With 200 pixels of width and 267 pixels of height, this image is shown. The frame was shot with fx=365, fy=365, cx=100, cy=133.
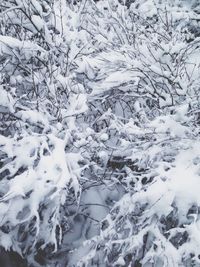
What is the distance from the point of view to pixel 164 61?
3.62m

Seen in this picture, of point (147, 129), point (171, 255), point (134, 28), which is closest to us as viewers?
point (171, 255)

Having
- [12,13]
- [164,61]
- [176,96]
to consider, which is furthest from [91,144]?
[12,13]

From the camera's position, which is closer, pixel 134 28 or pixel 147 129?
pixel 147 129

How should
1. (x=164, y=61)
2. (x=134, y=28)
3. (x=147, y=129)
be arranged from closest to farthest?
(x=147, y=129) < (x=164, y=61) < (x=134, y=28)

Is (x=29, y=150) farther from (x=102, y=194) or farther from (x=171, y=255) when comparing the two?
(x=171, y=255)

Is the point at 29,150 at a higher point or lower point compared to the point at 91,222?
higher

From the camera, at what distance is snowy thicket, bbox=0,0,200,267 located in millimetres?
2535

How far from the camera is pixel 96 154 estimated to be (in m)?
3.05

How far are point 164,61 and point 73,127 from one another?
50.7 inches

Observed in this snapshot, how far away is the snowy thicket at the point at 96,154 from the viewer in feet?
8.32

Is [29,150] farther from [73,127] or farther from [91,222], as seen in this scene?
[91,222]

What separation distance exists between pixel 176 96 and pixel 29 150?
4.78ft

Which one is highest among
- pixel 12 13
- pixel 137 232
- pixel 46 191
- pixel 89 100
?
pixel 12 13

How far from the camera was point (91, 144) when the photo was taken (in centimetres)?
294
